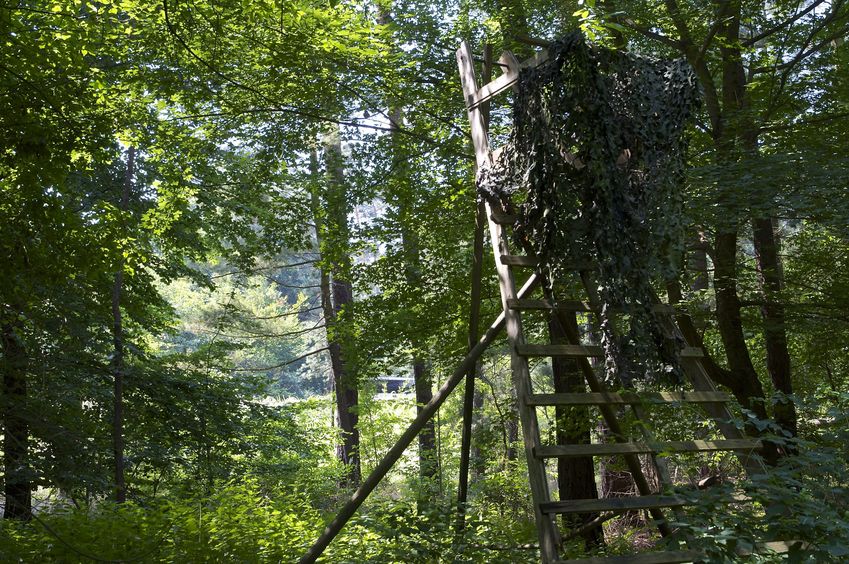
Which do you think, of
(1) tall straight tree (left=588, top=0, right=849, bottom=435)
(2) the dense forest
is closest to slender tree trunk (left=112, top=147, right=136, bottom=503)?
(2) the dense forest

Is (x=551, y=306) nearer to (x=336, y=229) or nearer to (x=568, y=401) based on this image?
(x=568, y=401)

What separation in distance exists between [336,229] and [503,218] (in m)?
4.44

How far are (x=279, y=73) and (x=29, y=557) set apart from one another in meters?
4.24

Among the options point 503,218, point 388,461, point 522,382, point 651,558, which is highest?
point 503,218

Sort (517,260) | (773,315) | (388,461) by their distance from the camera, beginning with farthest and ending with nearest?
(773,315)
(388,461)
(517,260)

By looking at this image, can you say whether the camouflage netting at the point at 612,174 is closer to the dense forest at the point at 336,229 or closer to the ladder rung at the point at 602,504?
the dense forest at the point at 336,229

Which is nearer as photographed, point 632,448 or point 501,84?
point 632,448

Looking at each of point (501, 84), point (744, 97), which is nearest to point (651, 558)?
point (501, 84)

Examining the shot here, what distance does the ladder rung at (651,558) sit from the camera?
318 centimetres

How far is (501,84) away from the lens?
4.41 meters

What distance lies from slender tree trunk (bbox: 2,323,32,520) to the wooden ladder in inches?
179

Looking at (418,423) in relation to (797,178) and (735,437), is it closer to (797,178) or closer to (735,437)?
(735,437)

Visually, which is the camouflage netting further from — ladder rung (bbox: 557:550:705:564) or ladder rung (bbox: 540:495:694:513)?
ladder rung (bbox: 557:550:705:564)

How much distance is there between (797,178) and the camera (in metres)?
5.83
